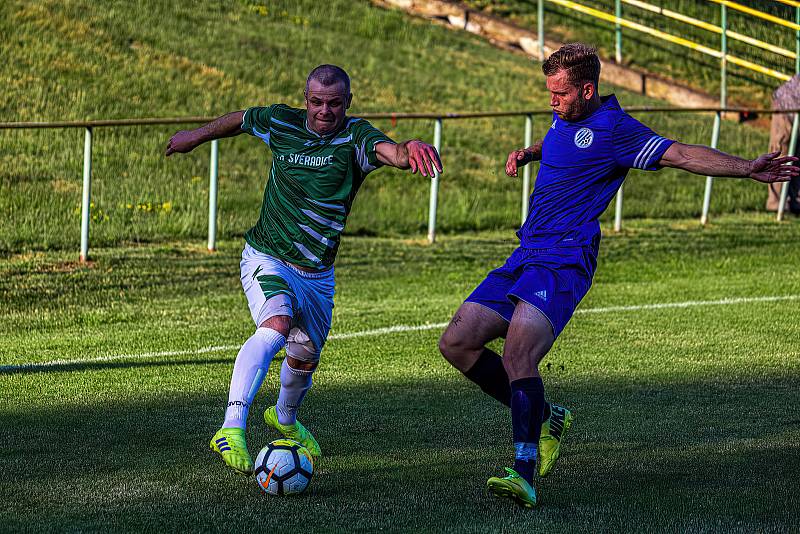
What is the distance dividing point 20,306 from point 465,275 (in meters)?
4.62

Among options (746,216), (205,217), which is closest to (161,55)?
(205,217)

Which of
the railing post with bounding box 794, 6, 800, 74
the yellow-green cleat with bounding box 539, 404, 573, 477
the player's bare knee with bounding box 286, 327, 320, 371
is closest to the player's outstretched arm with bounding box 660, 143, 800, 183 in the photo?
the yellow-green cleat with bounding box 539, 404, 573, 477

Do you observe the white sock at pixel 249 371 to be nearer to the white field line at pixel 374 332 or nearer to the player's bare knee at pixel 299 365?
the player's bare knee at pixel 299 365

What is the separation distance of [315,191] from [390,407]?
1.84 metres

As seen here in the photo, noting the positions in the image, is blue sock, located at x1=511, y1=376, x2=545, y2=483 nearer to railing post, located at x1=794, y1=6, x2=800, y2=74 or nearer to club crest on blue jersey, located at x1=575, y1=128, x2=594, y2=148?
club crest on blue jersey, located at x1=575, y1=128, x2=594, y2=148

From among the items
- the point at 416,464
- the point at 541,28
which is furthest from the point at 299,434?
the point at 541,28

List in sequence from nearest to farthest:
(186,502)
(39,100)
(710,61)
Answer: (186,502), (39,100), (710,61)

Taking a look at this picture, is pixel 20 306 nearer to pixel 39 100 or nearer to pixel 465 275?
pixel 465 275

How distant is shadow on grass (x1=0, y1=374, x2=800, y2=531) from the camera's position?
563cm

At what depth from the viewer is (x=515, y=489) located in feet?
18.7

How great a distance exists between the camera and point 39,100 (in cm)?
2275

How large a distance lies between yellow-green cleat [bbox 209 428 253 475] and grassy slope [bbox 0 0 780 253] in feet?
32.7

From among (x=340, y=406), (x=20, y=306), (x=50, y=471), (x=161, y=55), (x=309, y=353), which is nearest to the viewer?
(x=50, y=471)

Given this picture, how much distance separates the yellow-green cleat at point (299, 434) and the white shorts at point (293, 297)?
36cm
